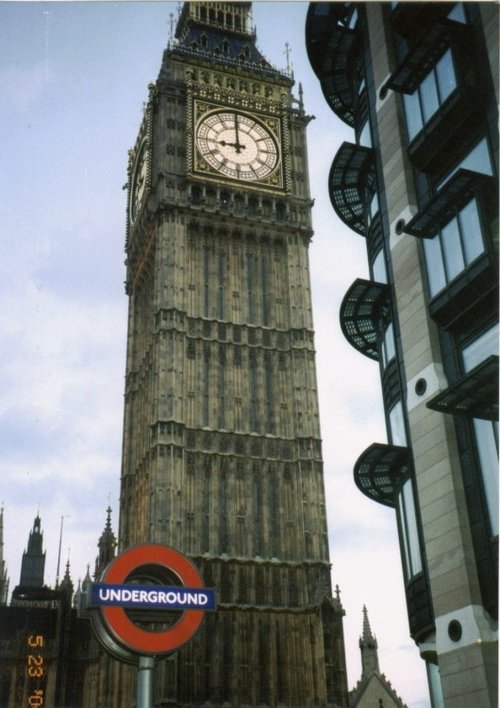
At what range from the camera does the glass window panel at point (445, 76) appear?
28.8m

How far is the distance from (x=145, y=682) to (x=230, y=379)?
A: 5148 centimetres

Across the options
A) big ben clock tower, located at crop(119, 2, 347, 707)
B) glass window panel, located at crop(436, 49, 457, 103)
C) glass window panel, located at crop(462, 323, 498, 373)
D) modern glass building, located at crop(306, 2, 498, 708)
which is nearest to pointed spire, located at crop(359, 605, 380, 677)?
big ben clock tower, located at crop(119, 2, 347, 707)

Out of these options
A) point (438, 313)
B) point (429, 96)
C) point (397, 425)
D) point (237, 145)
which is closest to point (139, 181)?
point (237, 145)

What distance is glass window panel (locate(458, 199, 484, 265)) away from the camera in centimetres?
2673

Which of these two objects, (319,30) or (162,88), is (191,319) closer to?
(162,88)

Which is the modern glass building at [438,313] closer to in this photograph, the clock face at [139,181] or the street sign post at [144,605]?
the street sign post at [144,605]

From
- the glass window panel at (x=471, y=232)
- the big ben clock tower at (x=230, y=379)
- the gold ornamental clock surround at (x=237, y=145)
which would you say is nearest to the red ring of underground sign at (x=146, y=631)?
the glass window panel at (x=471, y=232)

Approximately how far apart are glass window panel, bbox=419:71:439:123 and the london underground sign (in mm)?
18318

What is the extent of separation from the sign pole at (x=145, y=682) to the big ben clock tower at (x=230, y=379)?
39.5 m

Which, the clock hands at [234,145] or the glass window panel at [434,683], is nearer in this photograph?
the glass window panel at [434,683]

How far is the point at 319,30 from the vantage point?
3791 cm

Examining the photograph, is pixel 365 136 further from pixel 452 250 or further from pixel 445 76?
pixel 452 250

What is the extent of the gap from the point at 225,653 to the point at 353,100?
123 ft

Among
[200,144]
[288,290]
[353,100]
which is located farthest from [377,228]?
[200,144]
